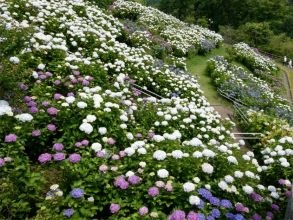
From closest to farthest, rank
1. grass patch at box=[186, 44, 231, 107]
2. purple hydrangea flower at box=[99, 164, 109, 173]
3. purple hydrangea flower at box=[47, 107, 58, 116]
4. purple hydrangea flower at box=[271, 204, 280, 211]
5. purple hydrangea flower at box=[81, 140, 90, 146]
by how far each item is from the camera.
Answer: purple hydrangea flower at box=[99, 164, 109, 173], purple hydrangea flower at box=[81, 140, 90, 146], purple hydrangea flower at box=[271, 204, 280, 211], purple hydrangea flower at box=[47, 107, 58, 116], grass patch at box=[186, 44, 231, 107]

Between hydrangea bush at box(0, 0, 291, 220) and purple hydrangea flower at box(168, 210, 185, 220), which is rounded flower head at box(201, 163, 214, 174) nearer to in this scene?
hydrangea bush at box(0, 0, 291, 220)

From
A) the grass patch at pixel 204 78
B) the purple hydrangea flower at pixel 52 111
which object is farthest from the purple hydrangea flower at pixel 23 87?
the grass patch at pixel 204 78

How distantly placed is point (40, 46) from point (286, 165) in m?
5.70

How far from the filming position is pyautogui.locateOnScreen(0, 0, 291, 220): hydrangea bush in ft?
16.7

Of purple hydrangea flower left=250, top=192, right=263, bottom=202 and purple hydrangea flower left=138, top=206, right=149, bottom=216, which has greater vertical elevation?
purple hydrangea flower left=250, top=192, right=263, bottom=202

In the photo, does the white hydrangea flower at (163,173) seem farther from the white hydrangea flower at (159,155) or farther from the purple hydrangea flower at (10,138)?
the purple hydrangea flower at (10,138)

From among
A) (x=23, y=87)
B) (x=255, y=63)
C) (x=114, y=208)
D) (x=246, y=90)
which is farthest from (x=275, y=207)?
(x=255, y=63)

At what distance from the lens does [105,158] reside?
5.71m

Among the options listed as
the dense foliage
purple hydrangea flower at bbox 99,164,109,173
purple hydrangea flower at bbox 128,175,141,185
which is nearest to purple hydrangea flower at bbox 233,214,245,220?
purple hydrangea flower at bbox 128,175,141,185

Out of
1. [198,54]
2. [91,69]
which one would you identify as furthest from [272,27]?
[91,69]

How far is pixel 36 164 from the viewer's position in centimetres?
604

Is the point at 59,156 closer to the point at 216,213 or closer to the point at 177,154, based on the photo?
the point at 177,154

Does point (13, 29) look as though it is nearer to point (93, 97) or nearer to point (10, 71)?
point (10, 71)

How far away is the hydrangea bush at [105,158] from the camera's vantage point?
16.7 feet
